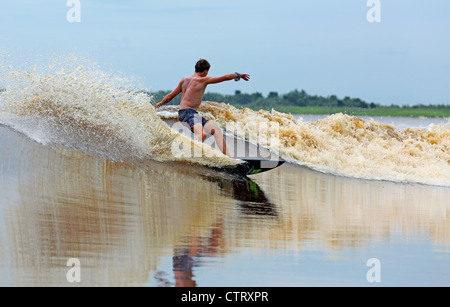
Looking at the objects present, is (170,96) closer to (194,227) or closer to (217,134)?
(217,134)

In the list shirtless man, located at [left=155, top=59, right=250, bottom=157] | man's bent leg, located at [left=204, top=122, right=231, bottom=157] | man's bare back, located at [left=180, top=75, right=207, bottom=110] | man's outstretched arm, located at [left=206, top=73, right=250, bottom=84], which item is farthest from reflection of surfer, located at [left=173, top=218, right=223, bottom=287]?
man's bare back, located at [left=180, top=75, right=207, bottom=110]

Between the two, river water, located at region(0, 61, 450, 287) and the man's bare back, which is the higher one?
the man's bare back

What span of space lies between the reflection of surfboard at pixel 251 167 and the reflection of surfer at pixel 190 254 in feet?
→ 9.71

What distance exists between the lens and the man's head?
828 cm

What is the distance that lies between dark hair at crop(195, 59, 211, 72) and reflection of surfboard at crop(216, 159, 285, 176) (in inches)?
55.2

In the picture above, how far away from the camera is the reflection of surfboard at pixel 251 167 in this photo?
27.7 ft

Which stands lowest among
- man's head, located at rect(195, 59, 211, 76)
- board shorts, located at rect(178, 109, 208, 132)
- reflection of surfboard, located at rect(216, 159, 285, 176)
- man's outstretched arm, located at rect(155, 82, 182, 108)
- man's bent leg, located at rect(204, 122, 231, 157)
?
reflection of surfboard, located at rect(216, 159, 285, 176)

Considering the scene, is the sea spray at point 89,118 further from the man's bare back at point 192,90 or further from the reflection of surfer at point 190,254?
the reflection of surfer at point 190,254

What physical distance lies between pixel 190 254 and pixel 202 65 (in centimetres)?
421

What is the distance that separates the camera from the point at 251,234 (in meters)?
5.36

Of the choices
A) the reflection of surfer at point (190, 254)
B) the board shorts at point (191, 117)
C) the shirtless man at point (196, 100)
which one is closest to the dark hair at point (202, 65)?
the shirtless man at point (196, 100)

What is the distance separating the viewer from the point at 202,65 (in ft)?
27.2

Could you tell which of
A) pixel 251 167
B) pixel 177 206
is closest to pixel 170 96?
pixel 251 167

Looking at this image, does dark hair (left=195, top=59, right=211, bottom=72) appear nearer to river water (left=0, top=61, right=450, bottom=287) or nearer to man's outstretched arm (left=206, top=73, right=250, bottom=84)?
man's outstretched arm (left=206, top=73, right=250, bottom=84)
